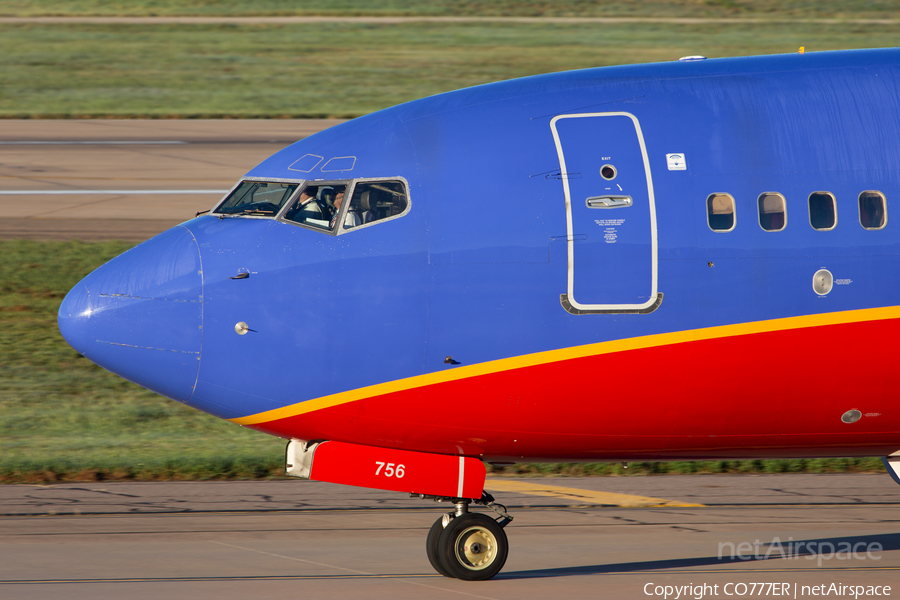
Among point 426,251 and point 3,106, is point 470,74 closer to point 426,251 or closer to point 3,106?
point 3,106

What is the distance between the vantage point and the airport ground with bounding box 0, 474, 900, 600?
9711 millimetres

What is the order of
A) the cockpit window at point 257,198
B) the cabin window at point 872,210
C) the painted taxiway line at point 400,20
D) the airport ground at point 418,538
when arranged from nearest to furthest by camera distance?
the cabin window at point 872,210
the cockpit window at point 257,198
the airport ground at point 418,538
the painted taxiway line at point 400,20

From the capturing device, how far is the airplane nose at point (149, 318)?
854 cm

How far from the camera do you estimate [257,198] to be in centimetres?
906

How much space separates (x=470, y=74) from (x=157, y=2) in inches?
888

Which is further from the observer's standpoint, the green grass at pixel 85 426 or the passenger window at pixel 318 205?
the green grass at pixel 85 426

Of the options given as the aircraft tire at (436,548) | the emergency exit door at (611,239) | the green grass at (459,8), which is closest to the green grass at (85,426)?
the aircraft tire at (436,548)

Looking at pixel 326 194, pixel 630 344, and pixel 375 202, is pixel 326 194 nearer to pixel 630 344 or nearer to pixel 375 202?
pixel 375 202

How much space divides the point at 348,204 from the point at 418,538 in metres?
3.85

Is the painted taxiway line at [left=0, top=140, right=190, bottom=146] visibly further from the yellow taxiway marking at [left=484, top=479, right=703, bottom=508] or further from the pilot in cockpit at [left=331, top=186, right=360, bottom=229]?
the pilot in cockpit at [left=331, top=186, right=360, bottom=229]

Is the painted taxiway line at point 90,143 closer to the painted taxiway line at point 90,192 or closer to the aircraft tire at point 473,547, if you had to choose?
the painted taxiway line at point 90,192

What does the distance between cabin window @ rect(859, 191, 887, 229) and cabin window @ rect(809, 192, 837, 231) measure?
219 millimetres

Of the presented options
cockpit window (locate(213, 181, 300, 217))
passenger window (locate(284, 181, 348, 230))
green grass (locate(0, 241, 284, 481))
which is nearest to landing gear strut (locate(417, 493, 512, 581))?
passenger window (locate(284, 181, 348, 230))

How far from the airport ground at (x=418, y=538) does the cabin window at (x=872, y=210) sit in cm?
318
